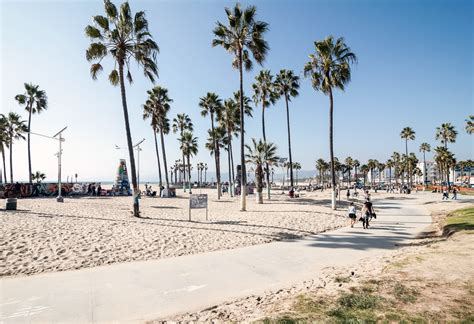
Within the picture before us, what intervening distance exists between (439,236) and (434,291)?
9.68 metres

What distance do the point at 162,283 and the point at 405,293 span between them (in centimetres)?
576

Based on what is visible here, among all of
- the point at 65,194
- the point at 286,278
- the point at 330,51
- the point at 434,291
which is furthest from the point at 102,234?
the point at 65,194

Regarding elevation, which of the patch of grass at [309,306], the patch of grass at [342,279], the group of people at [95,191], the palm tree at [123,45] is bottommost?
the patch of grass at [342,279]

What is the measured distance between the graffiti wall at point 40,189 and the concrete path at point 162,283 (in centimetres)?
3258

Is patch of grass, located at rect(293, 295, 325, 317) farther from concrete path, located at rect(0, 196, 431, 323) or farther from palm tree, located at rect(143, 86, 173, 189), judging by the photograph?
palm tree, located at rect(143, 86, 173, 189)

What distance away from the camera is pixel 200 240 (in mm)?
12195

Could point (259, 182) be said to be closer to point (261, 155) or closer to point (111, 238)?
point (261, 155)

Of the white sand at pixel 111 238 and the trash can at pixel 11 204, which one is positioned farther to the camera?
the trash can at pixel 11 204

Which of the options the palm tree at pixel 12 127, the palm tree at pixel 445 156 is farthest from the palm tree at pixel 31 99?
the palm tree at pixel 445 156

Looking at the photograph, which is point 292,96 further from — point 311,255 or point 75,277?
point 75,277

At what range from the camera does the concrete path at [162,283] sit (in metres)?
5.75

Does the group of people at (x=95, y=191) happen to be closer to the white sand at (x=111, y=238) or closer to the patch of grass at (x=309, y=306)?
the white sand at (x=111, y=238)

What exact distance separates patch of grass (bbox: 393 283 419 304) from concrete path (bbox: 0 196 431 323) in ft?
7.38

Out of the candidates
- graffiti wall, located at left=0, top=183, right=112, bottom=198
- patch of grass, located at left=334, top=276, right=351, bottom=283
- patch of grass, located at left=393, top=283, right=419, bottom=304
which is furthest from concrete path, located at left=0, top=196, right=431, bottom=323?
graffiti wall, located at left=0, top=183, right=112, bottom=198
